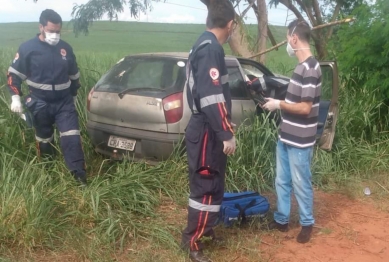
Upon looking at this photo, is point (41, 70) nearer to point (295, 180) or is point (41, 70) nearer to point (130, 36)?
point (295, 180)

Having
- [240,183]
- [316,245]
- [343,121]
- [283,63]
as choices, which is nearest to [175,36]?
[283,63]

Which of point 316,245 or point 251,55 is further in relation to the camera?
point 251,55

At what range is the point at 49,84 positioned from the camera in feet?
16.9

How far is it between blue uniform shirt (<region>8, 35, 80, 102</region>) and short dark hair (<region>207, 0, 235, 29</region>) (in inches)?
79.7

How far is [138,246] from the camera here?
423cm

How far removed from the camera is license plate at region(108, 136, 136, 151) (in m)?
5.52

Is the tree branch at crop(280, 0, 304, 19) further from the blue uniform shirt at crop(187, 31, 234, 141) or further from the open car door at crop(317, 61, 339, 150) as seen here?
the blue uniform shirt at crop(187, 31, 234, 141)

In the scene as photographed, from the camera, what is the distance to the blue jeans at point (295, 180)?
4.31m

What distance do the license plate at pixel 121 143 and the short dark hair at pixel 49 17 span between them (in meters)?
1.32

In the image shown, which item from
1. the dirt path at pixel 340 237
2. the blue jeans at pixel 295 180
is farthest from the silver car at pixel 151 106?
the blue jeans at pixel 295 180

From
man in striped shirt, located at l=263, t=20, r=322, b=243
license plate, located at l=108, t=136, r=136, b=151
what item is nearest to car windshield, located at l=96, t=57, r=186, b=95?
license plate, located at l=108, t=136, r=136, b=151

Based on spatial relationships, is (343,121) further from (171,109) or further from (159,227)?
(159,227)

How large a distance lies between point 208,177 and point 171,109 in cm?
162

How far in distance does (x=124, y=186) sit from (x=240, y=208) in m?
1.14
